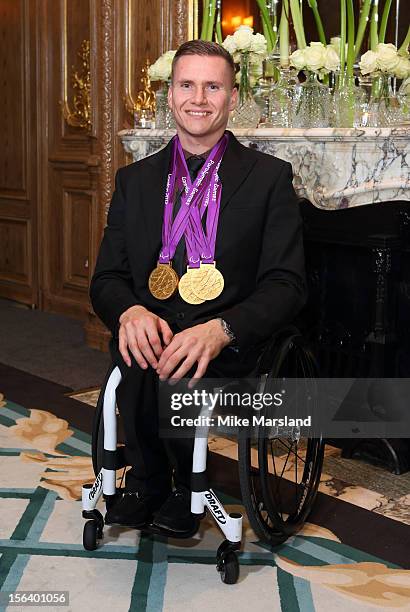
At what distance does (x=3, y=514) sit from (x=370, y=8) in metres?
2.41

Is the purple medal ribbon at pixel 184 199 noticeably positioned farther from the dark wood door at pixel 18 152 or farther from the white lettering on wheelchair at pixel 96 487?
the dark wood door at pixel 18 152

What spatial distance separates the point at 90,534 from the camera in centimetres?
236

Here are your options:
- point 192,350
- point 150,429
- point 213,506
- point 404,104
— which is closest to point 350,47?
point 404,104

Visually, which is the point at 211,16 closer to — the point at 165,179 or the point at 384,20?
the point at 384,20

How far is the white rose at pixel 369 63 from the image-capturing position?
3.00 m

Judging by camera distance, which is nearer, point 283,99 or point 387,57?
point 387,57

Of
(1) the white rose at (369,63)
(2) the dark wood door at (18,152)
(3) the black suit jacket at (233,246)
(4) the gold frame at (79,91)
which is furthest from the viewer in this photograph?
(2) the dark wood door at (18,152)

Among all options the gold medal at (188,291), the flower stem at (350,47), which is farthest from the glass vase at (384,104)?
the gold medal at (188,291)

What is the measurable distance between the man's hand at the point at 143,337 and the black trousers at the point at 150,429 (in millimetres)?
44

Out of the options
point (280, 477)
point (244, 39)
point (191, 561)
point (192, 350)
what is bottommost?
point (191, 561)

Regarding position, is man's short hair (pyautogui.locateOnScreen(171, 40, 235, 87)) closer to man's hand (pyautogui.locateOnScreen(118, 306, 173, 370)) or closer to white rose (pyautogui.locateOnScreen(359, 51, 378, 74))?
man's hand (pyautogui.locateOnScreen(118, 306, 173, 370))

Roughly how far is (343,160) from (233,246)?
2.79 feet

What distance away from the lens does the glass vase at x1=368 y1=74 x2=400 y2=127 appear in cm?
308

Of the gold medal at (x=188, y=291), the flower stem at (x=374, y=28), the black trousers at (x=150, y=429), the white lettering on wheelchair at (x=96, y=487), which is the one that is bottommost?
the white lettering on wheelchair at (x=96, y=487)
